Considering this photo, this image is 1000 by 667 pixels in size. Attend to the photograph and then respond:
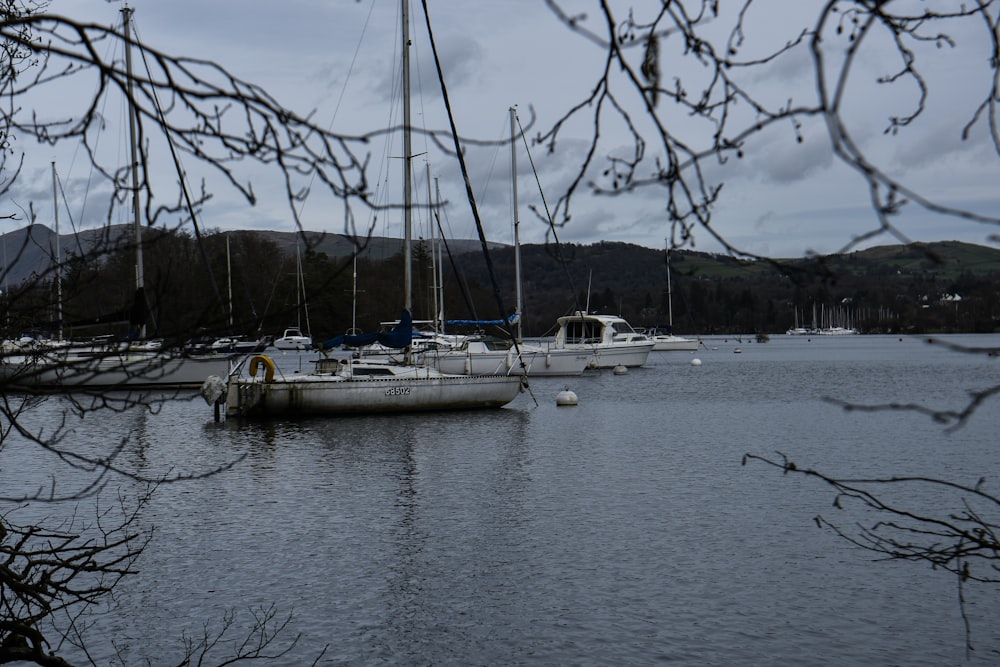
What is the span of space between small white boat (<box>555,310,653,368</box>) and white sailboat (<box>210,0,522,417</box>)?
969 inches

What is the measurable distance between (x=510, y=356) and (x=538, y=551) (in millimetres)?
33098

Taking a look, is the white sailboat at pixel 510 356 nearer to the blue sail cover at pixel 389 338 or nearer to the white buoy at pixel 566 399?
the white buoy at pixel 566 399

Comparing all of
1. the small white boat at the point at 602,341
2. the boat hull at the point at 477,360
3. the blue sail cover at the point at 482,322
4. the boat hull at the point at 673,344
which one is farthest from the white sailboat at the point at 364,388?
the boat hull at the point at 673,344

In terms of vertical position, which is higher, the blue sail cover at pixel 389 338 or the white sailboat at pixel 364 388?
the blue sail cover at pixel 389 338

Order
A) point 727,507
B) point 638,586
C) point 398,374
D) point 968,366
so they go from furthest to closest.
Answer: point 968,366 → point 398,374 → point 727,507 → point 638,586

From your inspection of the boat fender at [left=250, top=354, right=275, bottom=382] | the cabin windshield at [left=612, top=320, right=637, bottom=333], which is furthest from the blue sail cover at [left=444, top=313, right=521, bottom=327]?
the boat fender at [left=250, top=354, right=275, bottom=382]

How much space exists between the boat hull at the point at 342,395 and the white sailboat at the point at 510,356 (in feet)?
18.4

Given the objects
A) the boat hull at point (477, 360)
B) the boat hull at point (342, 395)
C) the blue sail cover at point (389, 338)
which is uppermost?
the blue sail cover at point (389, 338)

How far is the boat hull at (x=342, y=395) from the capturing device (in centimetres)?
3184

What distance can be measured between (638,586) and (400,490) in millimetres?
8201

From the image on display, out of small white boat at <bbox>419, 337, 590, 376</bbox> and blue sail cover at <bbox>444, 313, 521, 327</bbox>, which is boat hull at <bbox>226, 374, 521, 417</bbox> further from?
blue sail cover at <bbox>444, 313, 521, 327</bbox>

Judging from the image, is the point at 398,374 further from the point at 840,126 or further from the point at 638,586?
the point at 840,126

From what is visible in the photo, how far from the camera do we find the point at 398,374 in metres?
33.9

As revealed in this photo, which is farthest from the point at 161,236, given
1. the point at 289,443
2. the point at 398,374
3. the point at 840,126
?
the point at 398,374
